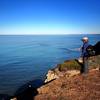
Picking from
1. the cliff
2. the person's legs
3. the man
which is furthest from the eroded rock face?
the man

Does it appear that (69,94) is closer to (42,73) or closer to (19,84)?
(19,84)

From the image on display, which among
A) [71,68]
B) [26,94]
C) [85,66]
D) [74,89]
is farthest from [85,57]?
[26,94]

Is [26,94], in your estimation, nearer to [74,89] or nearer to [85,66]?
[85,66]

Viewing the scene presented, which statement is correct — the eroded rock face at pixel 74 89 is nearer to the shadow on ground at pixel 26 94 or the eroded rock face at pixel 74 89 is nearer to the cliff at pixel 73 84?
the cliff at pixel 73 84

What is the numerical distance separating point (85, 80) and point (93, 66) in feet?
8.73

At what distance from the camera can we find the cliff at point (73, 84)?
11.6 meters

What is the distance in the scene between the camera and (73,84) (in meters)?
13.3

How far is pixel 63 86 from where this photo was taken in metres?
13.3

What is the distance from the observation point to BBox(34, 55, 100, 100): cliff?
11.6 meters

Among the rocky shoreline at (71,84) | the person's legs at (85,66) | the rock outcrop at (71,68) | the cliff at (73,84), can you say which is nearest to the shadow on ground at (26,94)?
the rocky shoreline at (71,84)

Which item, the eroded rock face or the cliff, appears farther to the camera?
the cliff

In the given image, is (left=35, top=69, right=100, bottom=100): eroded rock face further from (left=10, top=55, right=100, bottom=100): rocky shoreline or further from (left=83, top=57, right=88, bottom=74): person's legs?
(left=83, top=57, right=88, bottom=74): person's legs

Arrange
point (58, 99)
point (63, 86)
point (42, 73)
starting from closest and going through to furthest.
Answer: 1. point (58, 99)
2. point (63, 86)
3. point (42, 73)

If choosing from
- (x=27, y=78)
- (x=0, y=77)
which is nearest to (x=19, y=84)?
(x=27, y=78)
